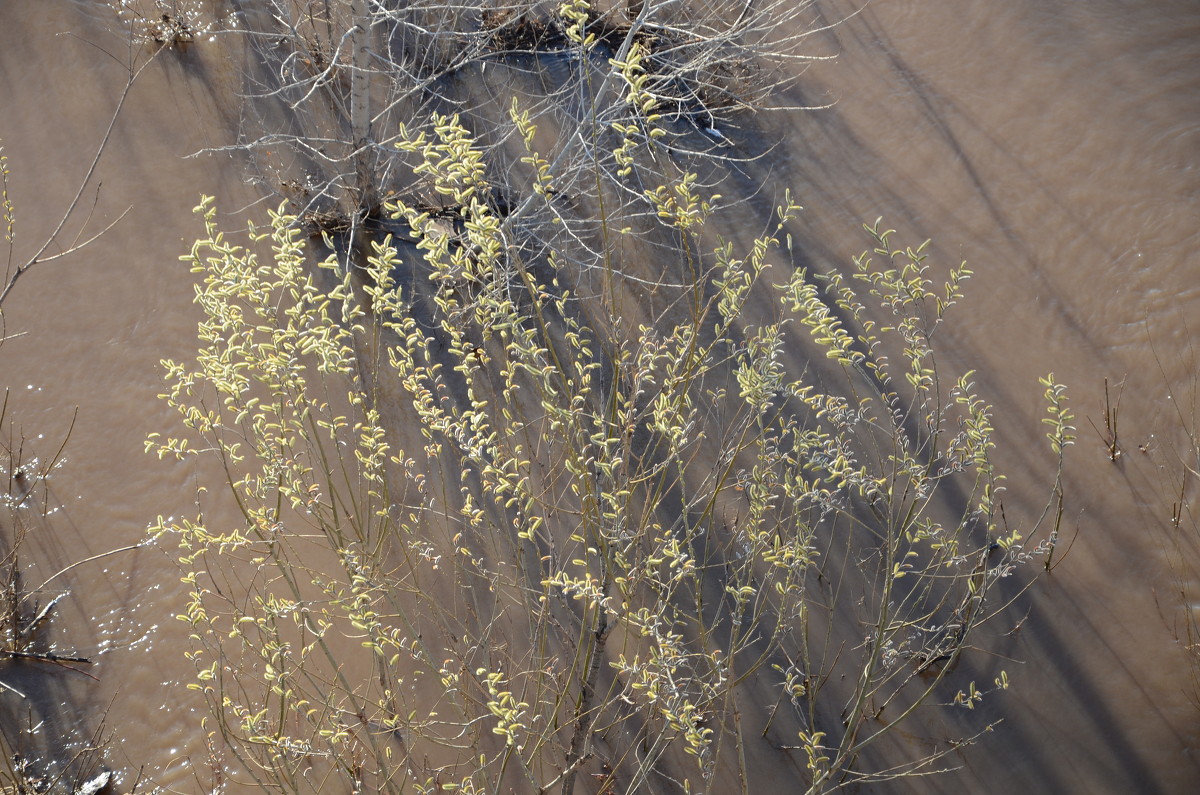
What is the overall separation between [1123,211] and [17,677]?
6.67 m

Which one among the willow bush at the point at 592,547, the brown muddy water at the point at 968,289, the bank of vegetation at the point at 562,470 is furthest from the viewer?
the brown muddy water at the point at 968,289

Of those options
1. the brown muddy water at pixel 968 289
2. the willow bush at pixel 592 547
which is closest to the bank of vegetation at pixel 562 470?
the willow bush at pixel 592 547

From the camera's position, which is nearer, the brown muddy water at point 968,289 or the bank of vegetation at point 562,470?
the bank of vegetation at point 562,470

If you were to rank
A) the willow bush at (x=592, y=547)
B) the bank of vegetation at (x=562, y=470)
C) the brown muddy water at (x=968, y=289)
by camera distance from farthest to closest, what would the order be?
the brown muddy water at (x=968, y=289) < the willow bush at (x=592, y=547) < the bank of vegetation at (x=562, y=470)

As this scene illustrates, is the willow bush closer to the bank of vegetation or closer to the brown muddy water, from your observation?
the bank of vegetation

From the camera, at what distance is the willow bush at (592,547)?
10.1 feet

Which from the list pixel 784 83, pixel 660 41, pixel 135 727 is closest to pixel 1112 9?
pixel 784 83

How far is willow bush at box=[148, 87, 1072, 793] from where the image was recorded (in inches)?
121

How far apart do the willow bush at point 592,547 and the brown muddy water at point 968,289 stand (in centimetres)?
29

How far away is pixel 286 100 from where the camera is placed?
607cm

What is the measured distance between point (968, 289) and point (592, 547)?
337cm

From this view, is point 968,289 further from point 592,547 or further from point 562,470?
point 592,547

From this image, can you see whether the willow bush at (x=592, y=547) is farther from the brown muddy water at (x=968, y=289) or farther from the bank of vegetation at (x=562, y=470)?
the brown muddy water at (x=968, y=289)

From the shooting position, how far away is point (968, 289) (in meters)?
5.46
